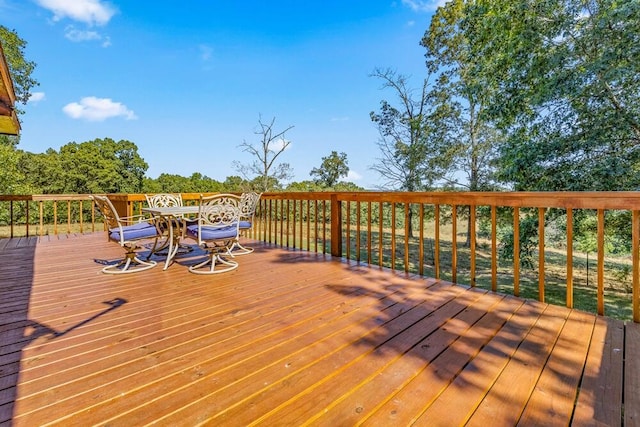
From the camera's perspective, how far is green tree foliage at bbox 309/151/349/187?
20.0 meters

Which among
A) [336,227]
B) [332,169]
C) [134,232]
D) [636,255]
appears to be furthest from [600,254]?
[332,169]

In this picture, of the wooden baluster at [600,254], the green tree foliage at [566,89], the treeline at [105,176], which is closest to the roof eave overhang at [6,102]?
the wooden baluster at [600,254]

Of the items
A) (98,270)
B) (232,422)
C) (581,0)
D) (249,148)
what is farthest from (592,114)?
(249,148)

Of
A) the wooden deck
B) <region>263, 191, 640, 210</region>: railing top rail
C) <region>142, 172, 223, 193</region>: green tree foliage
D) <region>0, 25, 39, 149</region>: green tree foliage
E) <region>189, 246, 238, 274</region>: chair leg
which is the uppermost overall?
<region>0, 25, 39, 149</region>: green tree foliage

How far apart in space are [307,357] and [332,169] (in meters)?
18.9

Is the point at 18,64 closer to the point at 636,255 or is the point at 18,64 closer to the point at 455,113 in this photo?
the point at 455,113

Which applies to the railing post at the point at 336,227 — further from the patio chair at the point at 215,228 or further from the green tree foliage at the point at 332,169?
the green tree foliage at the point at 332,169

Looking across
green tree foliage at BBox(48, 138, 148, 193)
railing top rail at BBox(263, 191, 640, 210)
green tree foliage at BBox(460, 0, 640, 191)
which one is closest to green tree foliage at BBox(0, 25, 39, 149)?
green tree foliage at BBox(48, 138, 148, 193)

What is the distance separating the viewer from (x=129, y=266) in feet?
11.8

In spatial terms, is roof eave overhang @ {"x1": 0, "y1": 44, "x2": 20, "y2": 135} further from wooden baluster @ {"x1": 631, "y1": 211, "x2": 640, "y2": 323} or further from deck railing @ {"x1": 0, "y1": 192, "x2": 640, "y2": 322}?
wooden baluster @ {"x1": 631, "y1": 211, "x2": 640, "y2": 323}

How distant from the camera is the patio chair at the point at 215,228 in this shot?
3363 millimetres

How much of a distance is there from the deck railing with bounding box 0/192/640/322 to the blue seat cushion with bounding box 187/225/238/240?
46.0 inches

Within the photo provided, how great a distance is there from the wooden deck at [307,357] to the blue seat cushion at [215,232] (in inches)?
27.1

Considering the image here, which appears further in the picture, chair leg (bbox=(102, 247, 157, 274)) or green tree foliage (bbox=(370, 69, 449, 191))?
green tree foliage (bbox=(370, 69, 449, 191))
